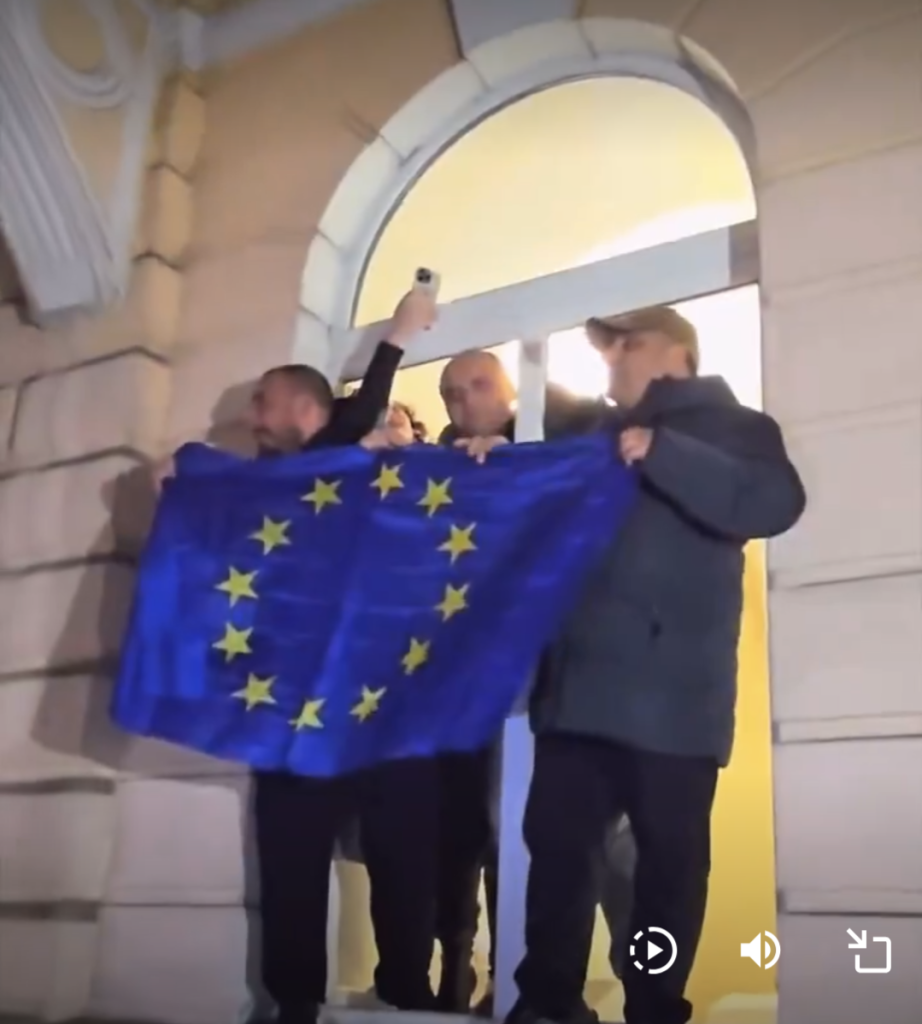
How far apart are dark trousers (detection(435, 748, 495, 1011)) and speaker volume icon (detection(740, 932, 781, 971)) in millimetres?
369

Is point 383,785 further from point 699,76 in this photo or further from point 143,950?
point 699,76

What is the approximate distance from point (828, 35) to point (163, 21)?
128 centimetres

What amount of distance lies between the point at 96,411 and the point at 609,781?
1.18 m

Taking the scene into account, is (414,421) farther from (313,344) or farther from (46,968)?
(46,968)

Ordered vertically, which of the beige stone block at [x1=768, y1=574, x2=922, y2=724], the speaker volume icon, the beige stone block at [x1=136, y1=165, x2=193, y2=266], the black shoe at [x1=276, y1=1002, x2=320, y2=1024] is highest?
the beige stone block at [x1=136, y1=165, x2=193, y2=266]

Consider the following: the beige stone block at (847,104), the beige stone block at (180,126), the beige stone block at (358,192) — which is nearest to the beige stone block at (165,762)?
the beige stone block at (358,192)

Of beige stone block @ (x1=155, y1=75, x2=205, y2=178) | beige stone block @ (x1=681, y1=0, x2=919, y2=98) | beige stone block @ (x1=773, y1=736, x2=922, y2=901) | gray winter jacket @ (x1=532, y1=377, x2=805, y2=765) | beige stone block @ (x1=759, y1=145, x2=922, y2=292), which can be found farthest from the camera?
beige stone block @ (x1=155, y1=75, x2=205, y2=178)

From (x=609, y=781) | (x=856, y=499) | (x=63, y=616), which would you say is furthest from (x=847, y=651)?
(x=63, y=616)

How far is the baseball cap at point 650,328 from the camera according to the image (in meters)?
1.81

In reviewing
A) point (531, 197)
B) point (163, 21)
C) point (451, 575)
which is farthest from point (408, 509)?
point (163, 21)

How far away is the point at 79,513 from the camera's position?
7.39ft

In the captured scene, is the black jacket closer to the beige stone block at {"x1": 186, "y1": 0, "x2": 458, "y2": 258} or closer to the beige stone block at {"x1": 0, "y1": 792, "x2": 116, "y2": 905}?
the beige stone block at {"x1": 186, "y1": 0, "x2": 458, "y2": 258}

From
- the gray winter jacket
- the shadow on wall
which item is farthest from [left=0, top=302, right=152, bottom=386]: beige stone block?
the gray winter jacket

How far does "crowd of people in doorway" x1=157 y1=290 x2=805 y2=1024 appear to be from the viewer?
5.19 ft
